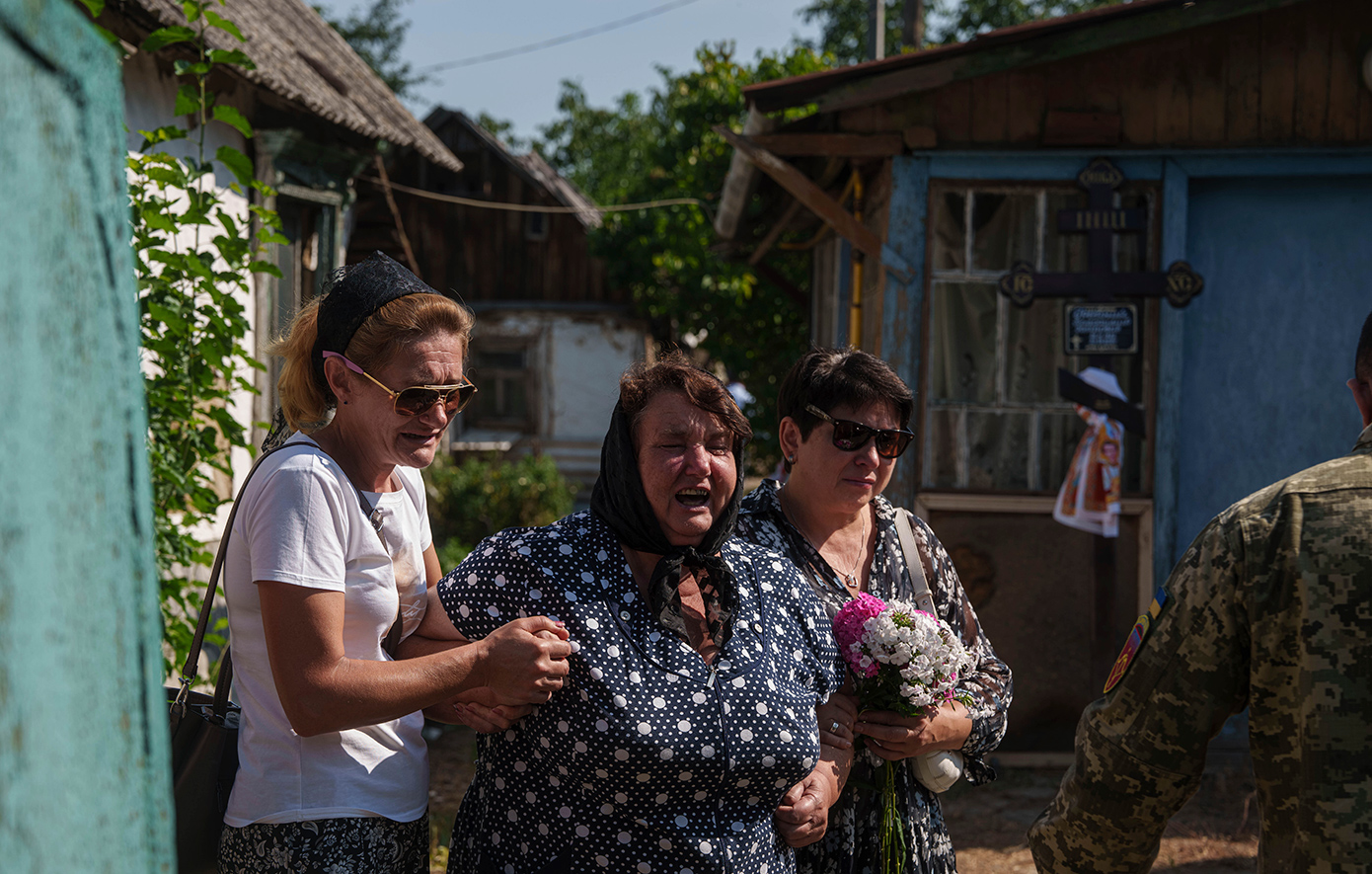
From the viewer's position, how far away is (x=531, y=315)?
62.0ft

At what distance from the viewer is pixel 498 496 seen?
40.5 ft

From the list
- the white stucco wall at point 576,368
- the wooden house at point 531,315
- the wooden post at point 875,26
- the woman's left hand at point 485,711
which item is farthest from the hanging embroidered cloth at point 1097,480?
the white stucco wall at point 576,368

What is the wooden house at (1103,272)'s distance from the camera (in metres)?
5.42

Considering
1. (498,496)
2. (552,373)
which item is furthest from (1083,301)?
(552,373)

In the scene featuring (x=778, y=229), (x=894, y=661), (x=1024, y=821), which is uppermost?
(x=778, y=229)

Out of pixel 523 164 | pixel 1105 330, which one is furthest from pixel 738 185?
pixel 523 164

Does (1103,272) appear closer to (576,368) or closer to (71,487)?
(71,487)

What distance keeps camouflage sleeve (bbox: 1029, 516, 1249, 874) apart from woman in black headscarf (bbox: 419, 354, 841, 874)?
1.77ft

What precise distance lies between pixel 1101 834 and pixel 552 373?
17.3 metres

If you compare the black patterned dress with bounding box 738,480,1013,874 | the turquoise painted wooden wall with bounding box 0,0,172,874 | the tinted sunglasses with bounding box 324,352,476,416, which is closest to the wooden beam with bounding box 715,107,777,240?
the black patterned dress with bounding box 738,480,1013,874

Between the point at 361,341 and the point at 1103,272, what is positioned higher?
the point at 1103,272

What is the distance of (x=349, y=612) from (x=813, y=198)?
4148 mm

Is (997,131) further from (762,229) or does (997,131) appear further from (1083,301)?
(762,229)

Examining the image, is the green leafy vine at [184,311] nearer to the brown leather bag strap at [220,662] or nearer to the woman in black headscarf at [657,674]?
the brown leather bag strap at [220,662]
